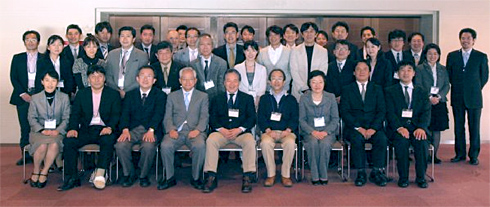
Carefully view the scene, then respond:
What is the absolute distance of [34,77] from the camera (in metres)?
5.70

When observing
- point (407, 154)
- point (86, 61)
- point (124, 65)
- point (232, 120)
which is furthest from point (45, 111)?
point (407, 154)

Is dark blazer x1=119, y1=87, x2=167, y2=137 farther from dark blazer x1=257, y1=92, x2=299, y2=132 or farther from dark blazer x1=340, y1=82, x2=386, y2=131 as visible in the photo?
dark blazer x1=340, y1=82, x2=386, y2=131

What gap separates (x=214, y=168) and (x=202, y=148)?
22 centimetres

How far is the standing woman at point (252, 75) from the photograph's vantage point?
Answer: 529cm

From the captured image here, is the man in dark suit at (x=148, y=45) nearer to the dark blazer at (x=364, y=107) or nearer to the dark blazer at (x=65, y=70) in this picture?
the dark blazer at (x=65, y=70)

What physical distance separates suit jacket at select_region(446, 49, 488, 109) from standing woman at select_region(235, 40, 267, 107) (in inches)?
97.0

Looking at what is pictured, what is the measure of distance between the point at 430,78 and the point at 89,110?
150 inches

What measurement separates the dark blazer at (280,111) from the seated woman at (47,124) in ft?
6.41

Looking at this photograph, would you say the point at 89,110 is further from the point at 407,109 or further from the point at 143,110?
the point at 407,109

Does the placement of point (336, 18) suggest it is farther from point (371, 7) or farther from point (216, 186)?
point (216, 186)

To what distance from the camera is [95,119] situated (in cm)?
491

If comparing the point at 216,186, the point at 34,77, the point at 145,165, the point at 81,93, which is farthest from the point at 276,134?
the point at 34,77

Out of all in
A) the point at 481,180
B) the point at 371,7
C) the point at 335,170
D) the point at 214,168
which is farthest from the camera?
the point at 371,7

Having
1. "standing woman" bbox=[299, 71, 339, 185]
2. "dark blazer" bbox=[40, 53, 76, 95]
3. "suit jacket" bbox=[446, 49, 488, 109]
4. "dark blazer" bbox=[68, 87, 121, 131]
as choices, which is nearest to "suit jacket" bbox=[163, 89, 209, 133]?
"dark blazer" bbox=[68, 87, 121, 131]
